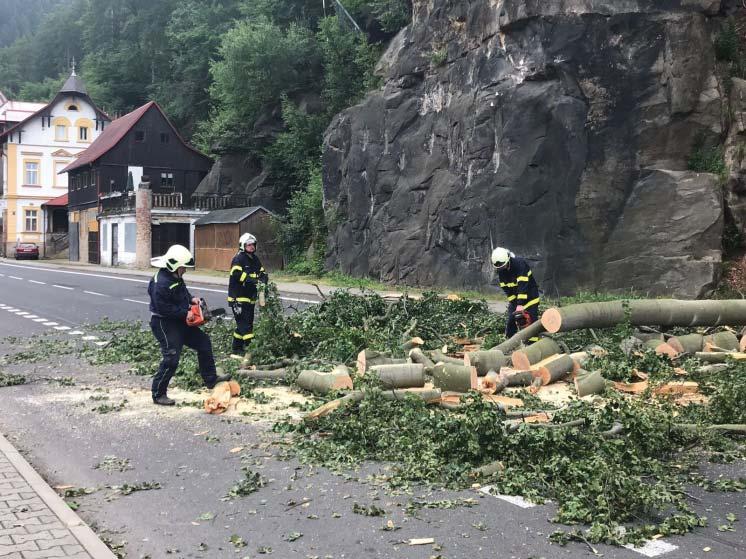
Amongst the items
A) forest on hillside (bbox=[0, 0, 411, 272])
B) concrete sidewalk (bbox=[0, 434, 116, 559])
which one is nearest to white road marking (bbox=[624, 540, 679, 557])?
concrete sidewalk (bbox=[0, 434, 116, 559])

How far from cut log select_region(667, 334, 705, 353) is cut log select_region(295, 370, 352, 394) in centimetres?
491

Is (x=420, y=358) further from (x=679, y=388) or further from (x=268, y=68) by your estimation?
(x=268, y=68)

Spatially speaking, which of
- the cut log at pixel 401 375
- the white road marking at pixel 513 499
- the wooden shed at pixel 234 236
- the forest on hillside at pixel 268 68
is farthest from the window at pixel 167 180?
the white road marking at pixel 513 499

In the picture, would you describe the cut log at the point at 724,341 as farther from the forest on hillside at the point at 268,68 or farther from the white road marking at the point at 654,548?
the forest on hillside at the point at 268,68

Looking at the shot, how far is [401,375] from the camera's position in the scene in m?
8.50

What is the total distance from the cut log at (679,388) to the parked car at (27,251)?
58473 millimetres

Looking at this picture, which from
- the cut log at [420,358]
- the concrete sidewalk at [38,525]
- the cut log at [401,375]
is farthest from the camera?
the cut log at [420,358]

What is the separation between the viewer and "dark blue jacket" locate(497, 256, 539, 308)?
37.6ft

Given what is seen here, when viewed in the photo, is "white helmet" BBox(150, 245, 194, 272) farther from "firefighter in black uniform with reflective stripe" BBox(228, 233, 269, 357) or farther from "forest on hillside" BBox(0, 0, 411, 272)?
"forest on hillside" BBox(0, 0, 411, 272)

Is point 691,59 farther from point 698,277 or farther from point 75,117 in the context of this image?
point 75,117

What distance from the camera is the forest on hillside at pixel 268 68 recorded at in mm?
37281

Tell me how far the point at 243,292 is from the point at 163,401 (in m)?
3.74

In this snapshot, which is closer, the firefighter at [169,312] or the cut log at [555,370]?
the firefighter at [169,312]

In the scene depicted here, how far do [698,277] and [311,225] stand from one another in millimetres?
20454
